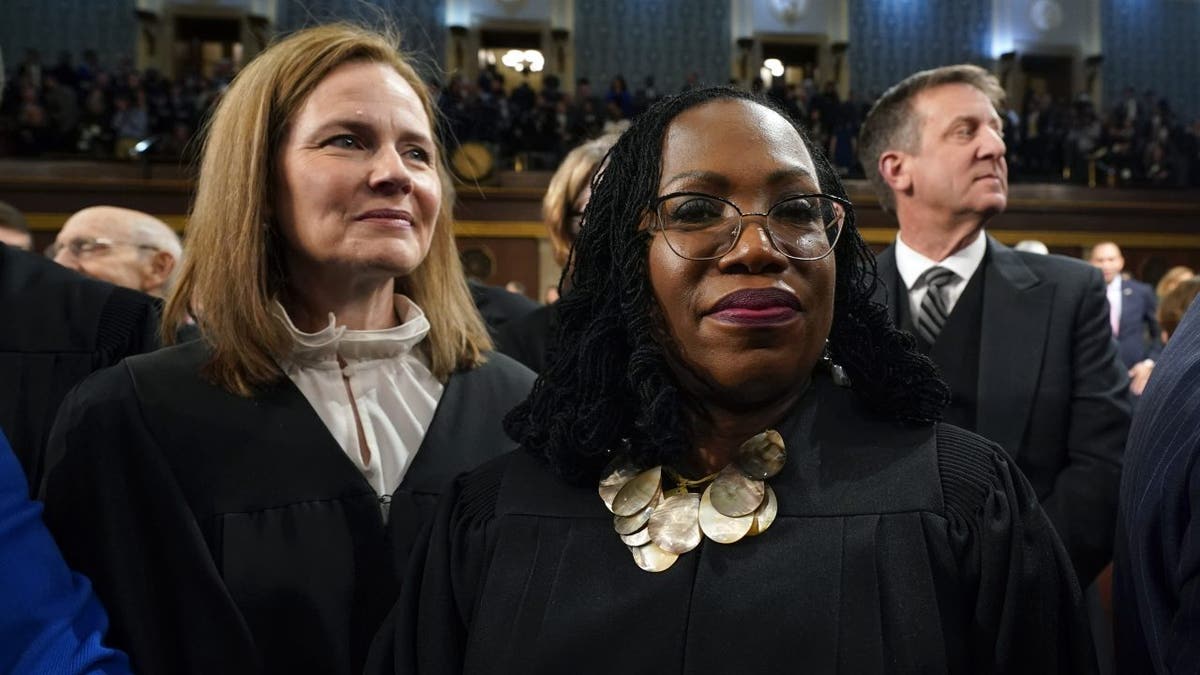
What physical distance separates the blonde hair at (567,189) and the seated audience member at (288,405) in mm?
961

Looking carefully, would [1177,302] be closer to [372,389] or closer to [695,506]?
[372,389]

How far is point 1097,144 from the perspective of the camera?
1584cm

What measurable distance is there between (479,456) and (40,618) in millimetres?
741

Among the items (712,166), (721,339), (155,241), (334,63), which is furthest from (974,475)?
(155,241)

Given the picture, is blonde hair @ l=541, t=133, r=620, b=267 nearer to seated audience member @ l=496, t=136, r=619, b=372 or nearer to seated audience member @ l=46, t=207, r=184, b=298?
seated audience member @ l=496, t=136, r=619, b=372

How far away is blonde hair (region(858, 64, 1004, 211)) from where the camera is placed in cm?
288

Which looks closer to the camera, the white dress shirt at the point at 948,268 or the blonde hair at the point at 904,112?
the white dress shirt at the point at 948,268

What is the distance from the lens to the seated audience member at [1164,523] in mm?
1234

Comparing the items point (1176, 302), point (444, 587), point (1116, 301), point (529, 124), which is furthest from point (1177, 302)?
point (529, 124)

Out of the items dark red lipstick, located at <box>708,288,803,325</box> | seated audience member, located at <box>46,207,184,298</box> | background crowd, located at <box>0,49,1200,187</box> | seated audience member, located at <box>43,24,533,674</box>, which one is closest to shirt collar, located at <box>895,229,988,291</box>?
seated audience member, located at <box>43,24,533,674</box>

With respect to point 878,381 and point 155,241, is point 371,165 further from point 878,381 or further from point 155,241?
point 155,241

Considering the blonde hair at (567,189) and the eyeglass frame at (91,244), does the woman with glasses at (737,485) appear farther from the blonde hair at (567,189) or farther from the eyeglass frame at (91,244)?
the eyeglass frame at (91,244)

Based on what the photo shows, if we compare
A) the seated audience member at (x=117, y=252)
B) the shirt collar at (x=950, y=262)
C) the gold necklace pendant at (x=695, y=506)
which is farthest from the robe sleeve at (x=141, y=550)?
the seated audience member at (x=117, y=252)

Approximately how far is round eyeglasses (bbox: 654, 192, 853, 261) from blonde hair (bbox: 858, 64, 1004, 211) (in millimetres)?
1657
